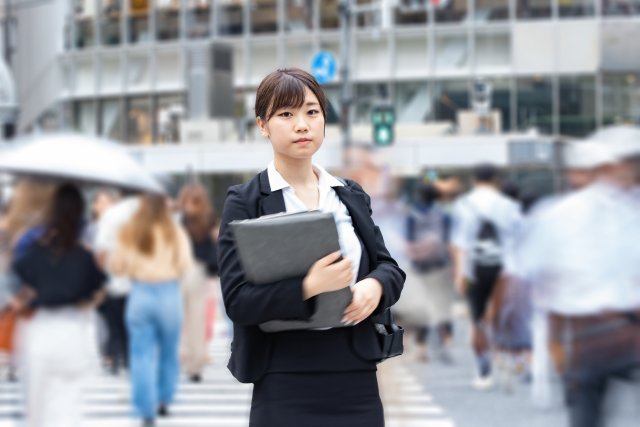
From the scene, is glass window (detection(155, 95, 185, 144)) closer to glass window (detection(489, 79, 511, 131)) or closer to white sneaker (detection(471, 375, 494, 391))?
glass window (detection(489, 79, 511, 131))

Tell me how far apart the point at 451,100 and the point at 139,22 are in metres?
11.3

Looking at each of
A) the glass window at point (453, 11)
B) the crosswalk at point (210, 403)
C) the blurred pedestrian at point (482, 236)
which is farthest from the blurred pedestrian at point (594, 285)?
the glass window at point (453, 11)

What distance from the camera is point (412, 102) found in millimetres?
36844

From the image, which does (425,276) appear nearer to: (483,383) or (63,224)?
(483,383)

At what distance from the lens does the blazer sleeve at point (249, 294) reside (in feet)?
9.55

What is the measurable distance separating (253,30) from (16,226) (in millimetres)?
30596

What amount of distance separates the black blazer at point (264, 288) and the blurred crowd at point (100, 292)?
3.99m

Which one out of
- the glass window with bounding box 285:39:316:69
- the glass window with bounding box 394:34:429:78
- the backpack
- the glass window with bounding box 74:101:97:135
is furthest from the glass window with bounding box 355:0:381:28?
the backpack

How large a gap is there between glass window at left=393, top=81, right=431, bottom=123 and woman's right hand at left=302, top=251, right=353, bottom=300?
112 feet

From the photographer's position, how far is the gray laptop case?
285 centimetres

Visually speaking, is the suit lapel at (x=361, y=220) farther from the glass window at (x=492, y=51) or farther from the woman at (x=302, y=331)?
the glass window at (x=492, y=51)

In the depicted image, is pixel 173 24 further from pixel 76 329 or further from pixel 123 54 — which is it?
pixel 76 329

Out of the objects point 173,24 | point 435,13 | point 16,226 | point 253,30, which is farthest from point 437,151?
point 16,226

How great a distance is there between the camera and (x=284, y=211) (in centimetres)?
314
